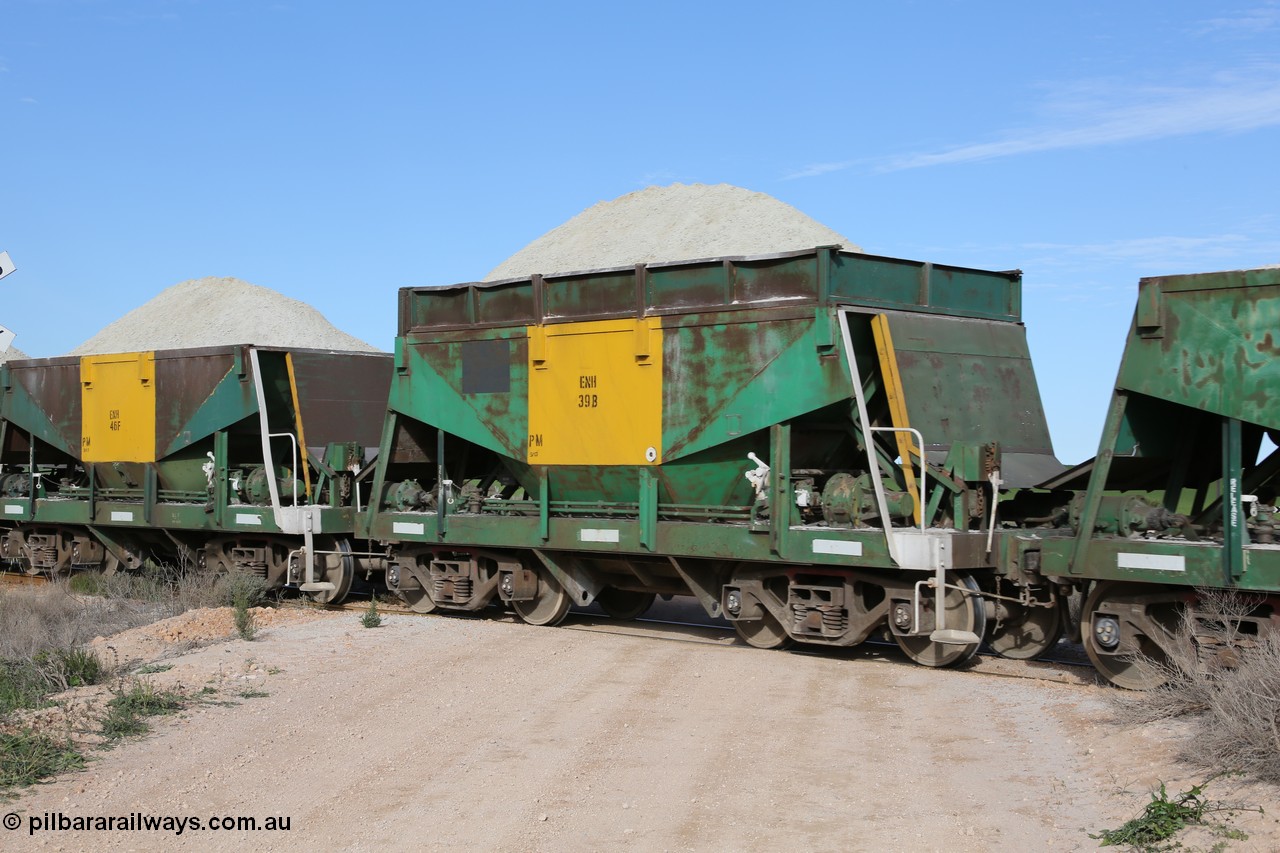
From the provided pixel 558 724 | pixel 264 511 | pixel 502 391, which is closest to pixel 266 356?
pixel 264 511

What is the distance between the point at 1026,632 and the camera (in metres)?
12.6

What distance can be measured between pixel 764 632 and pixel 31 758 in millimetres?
7081

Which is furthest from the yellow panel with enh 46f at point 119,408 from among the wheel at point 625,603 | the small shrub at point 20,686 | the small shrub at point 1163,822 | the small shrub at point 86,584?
the small shrub at point 1163,822

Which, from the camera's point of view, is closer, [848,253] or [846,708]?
[846,708]

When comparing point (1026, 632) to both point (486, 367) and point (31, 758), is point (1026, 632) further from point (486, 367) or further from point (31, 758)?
point (31, 758)

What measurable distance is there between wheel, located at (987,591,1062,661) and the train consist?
3cm

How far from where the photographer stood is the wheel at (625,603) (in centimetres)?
1641

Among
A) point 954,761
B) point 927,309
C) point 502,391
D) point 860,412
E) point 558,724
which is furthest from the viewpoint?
point 502,391

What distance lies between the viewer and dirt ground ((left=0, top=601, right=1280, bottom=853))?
7238 millimetres

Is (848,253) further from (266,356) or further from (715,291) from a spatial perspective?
(266,356)

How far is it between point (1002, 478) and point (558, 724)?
4.92 metres

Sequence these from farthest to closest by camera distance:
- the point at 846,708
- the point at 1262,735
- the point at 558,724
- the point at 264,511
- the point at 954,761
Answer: the point at 264,511 → the point at 846,708 → the point at 558,724 → the point at 954,761 → the point at 1262,735

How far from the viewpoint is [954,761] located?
28.8ft

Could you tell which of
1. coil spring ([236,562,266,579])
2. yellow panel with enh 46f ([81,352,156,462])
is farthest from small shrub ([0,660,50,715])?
yellow panel with enh 46f ([81,352,156,462])
